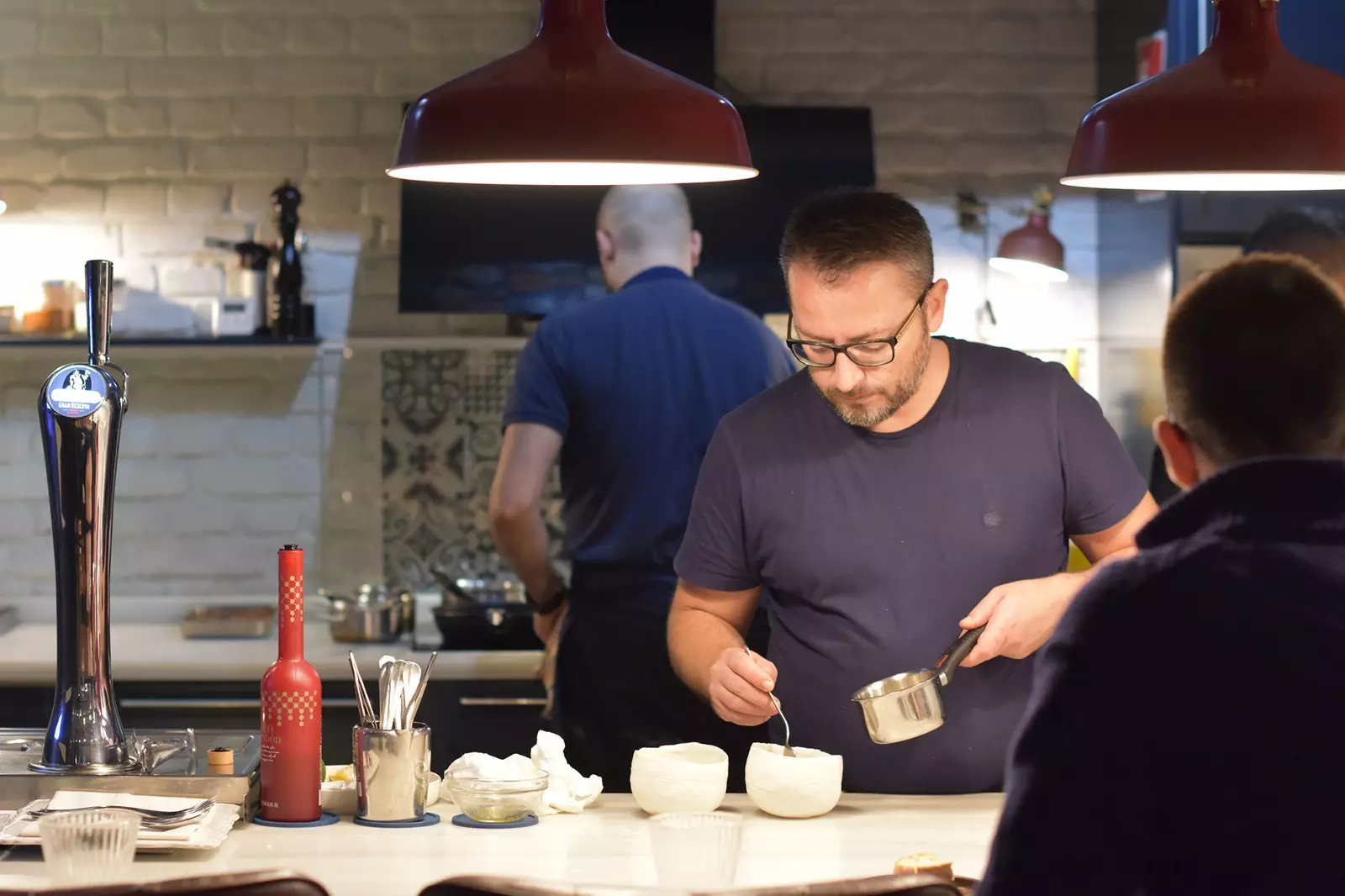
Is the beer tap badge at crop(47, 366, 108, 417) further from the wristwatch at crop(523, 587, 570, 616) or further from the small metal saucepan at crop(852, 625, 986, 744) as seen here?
the wristwatch at crop(523, 587, 570, 616)

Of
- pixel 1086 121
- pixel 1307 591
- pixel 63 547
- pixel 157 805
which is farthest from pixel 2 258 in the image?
pixel 1307 591

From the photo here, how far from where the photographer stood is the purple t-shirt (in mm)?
2438

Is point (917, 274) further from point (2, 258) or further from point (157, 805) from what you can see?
point (2, 258)

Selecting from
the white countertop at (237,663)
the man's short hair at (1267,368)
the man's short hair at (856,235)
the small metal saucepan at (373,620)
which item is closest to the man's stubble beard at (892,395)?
the man's short hair at (856,235)

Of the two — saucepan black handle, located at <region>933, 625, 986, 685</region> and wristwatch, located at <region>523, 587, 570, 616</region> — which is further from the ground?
saucepan black handle, located at <region>933, 625, 986, 685</region>

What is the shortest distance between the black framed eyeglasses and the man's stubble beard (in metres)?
0.04

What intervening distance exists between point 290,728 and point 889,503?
95 cm

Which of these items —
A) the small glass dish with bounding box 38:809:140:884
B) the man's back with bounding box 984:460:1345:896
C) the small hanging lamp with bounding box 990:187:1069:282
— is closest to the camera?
the man's back with bounding box 984:460:1345:896

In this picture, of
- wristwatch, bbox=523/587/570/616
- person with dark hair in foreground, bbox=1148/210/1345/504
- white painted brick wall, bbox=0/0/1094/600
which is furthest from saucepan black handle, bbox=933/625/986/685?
white painted brick wall, bbox=0/0/1094/600

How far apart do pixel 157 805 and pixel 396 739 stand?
0.31 meters

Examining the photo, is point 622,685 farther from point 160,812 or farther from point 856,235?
point 160,812

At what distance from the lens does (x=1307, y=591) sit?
3.88ft

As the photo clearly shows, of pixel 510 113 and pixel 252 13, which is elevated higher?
pixel 252 13

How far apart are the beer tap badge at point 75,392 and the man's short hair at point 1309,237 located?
81.9 inches
